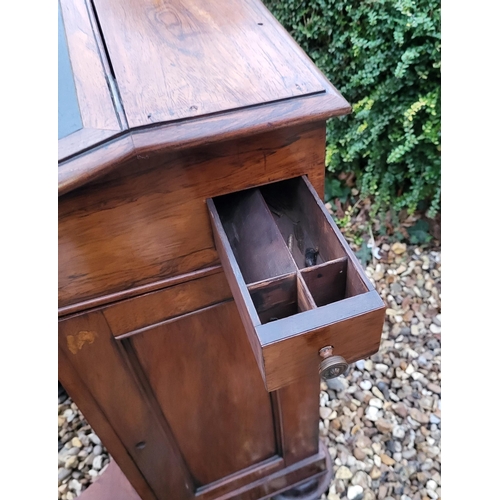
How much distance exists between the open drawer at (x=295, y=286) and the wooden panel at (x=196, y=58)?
15cm

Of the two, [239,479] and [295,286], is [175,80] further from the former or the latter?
→ [239,479]

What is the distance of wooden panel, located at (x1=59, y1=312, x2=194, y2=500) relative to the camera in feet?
2.53

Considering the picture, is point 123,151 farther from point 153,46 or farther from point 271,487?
point 271,487

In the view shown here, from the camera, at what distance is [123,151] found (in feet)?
1.78

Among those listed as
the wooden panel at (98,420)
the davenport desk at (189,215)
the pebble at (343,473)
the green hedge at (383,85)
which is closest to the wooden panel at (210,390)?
the davenport desk at (189,215)

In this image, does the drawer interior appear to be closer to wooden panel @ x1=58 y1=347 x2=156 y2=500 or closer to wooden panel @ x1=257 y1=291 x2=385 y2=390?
wooden panel @ x1=257 y1=291 x2=385 y2=390

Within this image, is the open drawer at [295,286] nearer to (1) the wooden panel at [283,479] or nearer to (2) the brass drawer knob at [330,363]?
(2) the brass drawer knob at [330,363]

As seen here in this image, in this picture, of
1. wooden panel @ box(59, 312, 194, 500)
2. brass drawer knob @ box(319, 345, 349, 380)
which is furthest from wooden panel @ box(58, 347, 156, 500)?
brass drawer knob @ box(319, 345, 349, 380)

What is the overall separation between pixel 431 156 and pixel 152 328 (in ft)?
4.70

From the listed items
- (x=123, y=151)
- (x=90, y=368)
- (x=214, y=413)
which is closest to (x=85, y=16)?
(x=123, y=151)

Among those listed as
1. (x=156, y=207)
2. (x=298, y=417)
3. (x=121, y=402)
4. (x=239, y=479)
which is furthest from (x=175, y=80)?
(x=239, y=479)

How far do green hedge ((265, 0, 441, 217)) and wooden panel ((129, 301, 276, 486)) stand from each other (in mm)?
1181

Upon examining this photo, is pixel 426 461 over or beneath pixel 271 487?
beneath

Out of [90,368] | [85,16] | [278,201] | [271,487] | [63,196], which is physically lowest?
[271,487]
